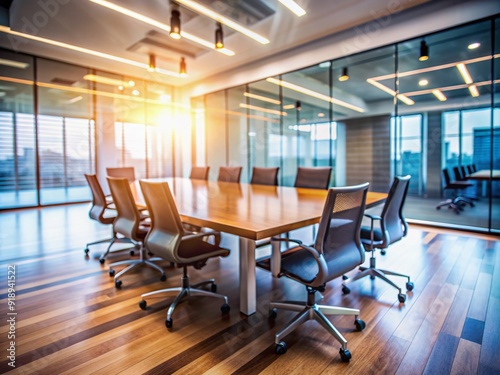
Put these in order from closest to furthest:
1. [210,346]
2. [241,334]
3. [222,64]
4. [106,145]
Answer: [210,346], [241,334], [222,64], [106,145]

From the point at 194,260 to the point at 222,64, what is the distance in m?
5.91

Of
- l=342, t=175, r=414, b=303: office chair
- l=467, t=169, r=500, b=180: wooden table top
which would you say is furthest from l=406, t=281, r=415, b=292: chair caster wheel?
l=467, t=169, r=500, b=180: wooden table top

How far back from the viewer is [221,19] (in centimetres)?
435

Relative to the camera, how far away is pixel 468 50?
5074mm

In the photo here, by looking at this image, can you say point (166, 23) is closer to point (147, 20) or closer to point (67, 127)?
point (147, 20)

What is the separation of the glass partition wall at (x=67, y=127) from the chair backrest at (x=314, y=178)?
5596mm

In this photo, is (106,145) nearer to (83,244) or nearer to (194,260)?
(83,244)

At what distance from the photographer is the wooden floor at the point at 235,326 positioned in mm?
1600

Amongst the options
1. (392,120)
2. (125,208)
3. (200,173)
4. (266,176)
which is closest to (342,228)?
(125,208)

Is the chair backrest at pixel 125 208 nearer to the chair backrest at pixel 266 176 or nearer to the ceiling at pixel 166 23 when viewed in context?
the chair backrest at pixel 266 176

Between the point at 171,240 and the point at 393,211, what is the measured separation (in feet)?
5.81

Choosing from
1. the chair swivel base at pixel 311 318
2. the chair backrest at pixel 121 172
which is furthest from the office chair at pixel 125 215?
the chair backrest at pixel 121 172

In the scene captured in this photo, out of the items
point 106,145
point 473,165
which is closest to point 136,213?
point 106,145

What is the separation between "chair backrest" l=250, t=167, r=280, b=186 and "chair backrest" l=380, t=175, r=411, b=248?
1943 mm
